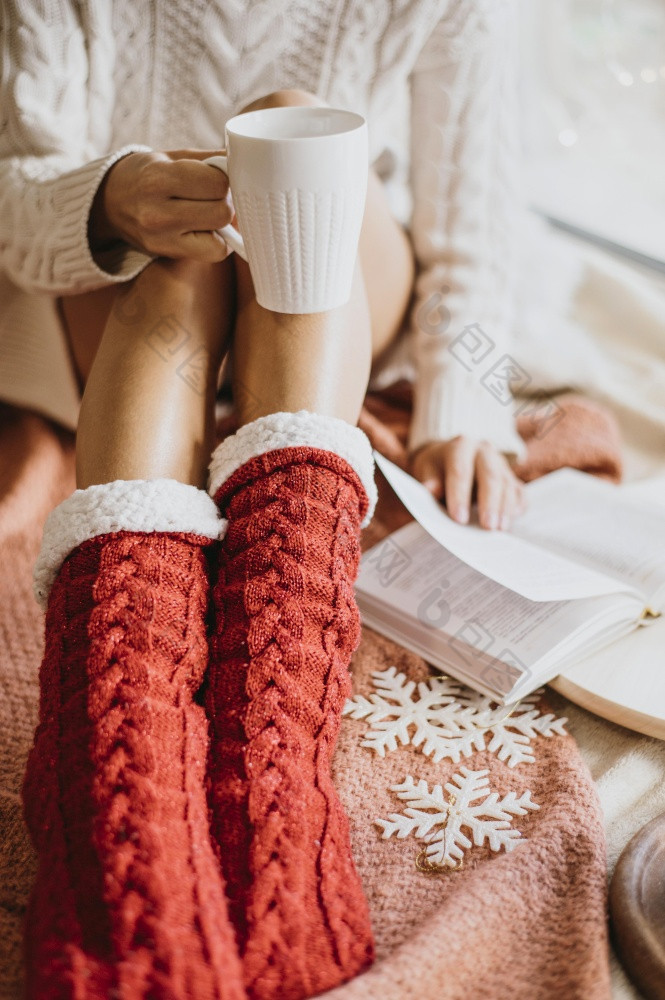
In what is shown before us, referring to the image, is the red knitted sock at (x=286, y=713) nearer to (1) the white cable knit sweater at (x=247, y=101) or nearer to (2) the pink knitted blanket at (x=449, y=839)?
(2) the pink knitted blanket at (x=449, y=839)

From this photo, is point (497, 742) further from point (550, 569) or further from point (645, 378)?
point (645, 378)

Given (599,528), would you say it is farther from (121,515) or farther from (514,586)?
(121,515)

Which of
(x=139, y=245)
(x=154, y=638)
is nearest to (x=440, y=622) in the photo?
(x=154, y=638)

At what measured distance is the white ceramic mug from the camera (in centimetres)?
50

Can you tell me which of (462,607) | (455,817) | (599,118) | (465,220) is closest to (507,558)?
(462,607)

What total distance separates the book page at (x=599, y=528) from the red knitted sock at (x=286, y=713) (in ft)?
0.87

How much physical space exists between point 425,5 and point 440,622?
1.99ft

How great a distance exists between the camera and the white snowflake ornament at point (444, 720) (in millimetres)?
628

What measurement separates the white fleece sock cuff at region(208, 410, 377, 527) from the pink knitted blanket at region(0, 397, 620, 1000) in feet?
0.70

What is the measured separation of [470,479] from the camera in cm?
81

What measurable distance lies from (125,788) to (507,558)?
0.39m

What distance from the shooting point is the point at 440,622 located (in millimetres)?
695

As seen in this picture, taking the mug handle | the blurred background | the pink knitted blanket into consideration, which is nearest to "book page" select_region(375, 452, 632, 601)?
the pink knitted blanket

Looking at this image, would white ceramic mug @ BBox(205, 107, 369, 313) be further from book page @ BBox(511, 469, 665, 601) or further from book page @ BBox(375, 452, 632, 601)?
book page @ BBox(511, 469, 665, 601)
